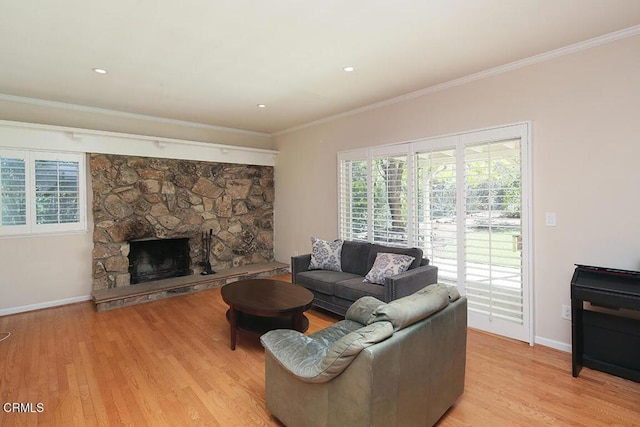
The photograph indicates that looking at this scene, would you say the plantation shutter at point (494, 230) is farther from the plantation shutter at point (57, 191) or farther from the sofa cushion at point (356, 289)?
the plantation shutter at point (57, 191)

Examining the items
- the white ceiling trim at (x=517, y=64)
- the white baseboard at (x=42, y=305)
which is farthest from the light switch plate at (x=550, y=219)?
the white baseboard at (x=42, y=305)

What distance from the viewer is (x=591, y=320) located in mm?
2648

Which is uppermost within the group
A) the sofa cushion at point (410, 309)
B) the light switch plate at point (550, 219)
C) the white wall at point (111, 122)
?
the white wall at point (111, 122)

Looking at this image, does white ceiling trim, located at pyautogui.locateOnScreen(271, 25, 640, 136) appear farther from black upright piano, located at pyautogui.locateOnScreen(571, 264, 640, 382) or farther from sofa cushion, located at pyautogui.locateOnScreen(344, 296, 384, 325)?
sofa cushion, located at pyautogui.locateOnScreen(344, 296, 384, 325)

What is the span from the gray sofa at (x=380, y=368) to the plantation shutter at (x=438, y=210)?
159 centimetres

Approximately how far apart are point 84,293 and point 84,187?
1501mm

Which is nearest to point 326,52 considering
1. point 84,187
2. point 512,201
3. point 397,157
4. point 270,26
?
point 270,26

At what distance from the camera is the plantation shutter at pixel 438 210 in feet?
11.9

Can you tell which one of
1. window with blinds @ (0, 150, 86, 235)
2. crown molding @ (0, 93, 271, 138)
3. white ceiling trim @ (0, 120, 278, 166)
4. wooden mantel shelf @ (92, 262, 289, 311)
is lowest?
wooden mantel shelf @ (92, 262, 289, 311)

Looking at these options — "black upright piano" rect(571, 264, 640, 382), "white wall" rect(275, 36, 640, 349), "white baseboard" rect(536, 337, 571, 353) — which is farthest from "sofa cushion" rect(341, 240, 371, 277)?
"black upright piano" rect(571, 264, 640, 382)

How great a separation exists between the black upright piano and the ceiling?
6.47 ft

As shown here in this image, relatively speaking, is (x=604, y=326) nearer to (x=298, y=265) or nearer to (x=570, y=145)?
(x=570, y=145)

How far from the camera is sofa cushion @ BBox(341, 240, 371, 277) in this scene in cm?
416

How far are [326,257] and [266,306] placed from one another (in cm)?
154
